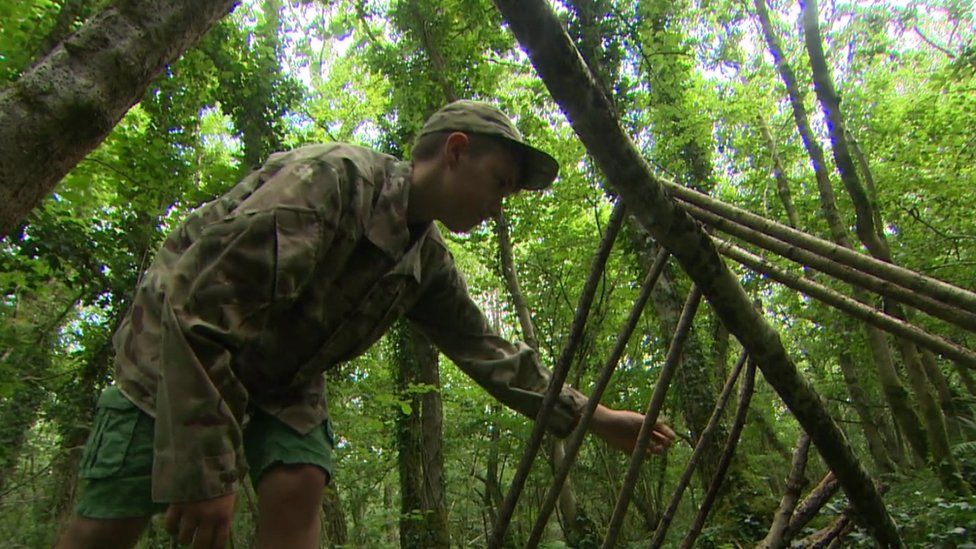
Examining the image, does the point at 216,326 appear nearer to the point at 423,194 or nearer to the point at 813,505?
the point at 423,194

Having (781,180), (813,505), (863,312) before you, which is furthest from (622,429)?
(781,180)

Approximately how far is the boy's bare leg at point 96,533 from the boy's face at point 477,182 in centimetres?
105

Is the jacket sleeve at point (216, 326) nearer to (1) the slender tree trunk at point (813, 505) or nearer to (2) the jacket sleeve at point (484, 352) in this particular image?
(2) the jacket sleeve at point (484, 352)

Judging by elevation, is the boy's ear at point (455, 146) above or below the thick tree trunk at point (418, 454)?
below

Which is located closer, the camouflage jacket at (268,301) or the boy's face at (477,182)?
the camouflage jacket at (268,301)

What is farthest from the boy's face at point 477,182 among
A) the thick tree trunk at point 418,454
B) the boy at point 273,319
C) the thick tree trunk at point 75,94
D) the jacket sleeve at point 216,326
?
the thick tree trunk at point 418,454

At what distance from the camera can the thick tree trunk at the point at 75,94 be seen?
169cm

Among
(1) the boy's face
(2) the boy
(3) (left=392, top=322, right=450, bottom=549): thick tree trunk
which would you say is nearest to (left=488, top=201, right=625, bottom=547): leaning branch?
(2) the boy

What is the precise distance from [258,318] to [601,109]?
0.82 meters

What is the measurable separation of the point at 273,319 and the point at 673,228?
3.10 feet

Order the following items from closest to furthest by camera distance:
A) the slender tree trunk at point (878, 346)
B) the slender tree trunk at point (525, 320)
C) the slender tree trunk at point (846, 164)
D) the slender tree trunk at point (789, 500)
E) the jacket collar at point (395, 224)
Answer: the jacket collar at point (395, 224)
the slender tree trunk at point (789, 500)
the slender tree trunk at point (846, 164)
the slender tree trunk at point (878, 346)
the slender tree trunk at point (525, 320)

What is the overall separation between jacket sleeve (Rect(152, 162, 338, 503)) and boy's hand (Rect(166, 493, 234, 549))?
0.09 ft

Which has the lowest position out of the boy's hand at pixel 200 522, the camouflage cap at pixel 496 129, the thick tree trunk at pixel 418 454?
the boy's hand at pixel 200 522

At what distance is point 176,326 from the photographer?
42.0 inches
